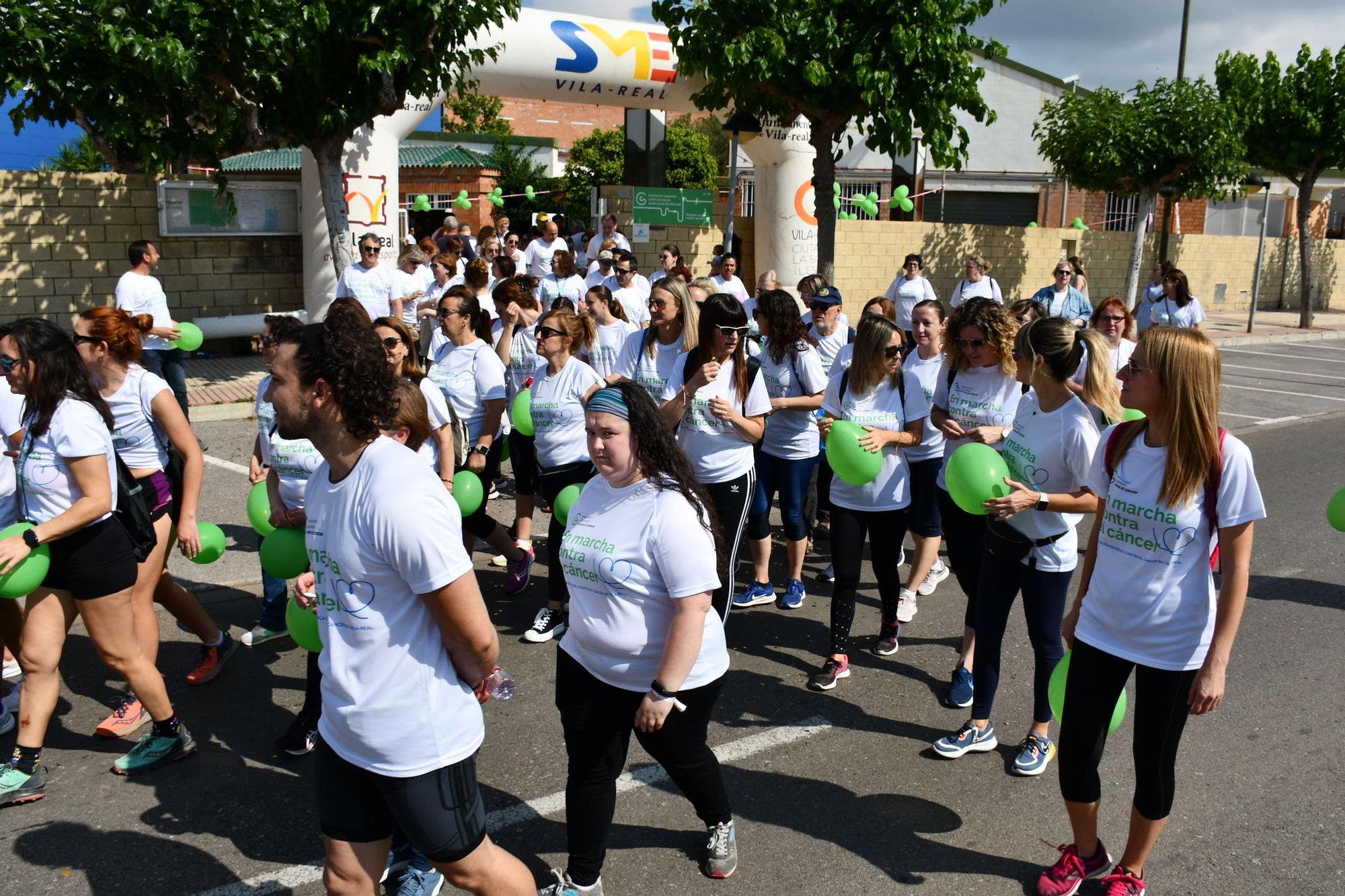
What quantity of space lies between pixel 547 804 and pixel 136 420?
7.86ft

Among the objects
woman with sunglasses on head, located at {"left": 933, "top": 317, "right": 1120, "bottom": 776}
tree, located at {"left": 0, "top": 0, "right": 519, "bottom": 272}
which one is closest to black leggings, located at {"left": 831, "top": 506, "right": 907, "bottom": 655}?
woman with sunglasses on head, located at {"left": 933, "top": 317, "right": 1120, "bottom": 776}

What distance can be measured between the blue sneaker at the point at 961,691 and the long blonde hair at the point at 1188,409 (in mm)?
2122

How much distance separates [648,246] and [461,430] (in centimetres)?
1228

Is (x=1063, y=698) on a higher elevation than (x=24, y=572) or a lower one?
lower

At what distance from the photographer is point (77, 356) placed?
156 inches

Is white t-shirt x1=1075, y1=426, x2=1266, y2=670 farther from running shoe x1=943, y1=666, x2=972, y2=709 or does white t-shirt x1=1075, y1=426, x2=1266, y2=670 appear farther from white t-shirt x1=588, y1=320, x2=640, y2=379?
white t-shirt x1=588, y1=320, x2=640, y2=379

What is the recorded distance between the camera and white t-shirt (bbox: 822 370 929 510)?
5.24 m

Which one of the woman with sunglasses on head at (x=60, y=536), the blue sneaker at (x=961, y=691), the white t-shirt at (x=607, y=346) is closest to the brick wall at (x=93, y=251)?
the white t-shirt at (x=607, y=346)

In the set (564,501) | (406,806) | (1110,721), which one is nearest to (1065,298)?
(564,501)

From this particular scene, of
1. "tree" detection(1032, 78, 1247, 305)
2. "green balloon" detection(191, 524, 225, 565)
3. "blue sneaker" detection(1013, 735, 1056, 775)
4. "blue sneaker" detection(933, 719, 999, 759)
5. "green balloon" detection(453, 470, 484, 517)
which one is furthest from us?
"tree" detection(1032, 78, 1247, 305)

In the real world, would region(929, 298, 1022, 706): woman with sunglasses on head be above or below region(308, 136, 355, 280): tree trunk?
below

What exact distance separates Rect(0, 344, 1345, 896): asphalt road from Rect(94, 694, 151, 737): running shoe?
2.0 inches

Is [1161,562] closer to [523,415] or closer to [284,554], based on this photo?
[284,554]

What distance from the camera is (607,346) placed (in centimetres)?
755
